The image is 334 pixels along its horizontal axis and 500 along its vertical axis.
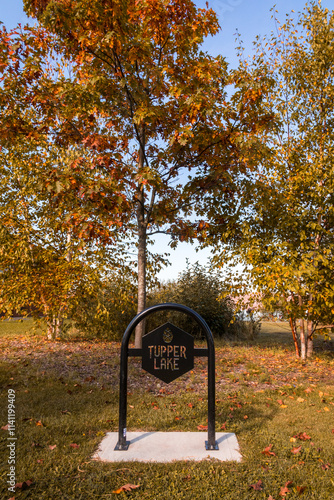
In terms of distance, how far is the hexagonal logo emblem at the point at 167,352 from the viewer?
383cm

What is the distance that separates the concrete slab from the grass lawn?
0.34 feet

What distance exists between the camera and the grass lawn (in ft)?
9.85

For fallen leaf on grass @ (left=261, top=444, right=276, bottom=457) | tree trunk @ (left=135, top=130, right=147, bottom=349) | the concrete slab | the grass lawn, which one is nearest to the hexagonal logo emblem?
the concrete slab

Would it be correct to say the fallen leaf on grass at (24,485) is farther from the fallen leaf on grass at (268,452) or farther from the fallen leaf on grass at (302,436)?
the fallen leaf on grass at (302,436)

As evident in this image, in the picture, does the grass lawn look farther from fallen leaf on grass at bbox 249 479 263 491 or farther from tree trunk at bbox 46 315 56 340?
tree trunk at bbox 46 315 56 340

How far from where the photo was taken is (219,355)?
27.5 feet

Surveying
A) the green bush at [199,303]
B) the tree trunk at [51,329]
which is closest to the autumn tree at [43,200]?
the tree trunk at [51,329]

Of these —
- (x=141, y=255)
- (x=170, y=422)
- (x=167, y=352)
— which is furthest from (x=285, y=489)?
(x=141, y=255)

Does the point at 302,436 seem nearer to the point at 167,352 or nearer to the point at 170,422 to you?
the point at 170,422

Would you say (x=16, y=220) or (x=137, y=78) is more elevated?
(x=137, y=78)

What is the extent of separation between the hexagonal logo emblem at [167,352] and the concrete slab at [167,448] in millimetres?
637

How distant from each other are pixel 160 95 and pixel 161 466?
6732mm

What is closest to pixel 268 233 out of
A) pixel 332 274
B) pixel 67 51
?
pixel 332 274

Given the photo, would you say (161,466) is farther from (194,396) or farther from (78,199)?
(78,199)
